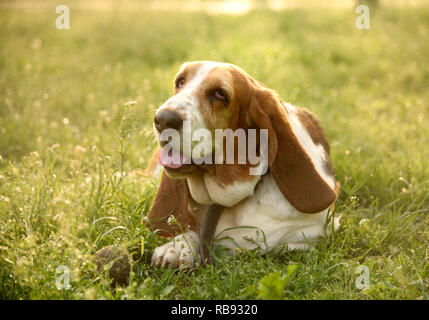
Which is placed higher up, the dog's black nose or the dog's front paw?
the dog's black nose

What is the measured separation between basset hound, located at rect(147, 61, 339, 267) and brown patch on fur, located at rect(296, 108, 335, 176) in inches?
10.5

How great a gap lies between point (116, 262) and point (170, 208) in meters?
0.55

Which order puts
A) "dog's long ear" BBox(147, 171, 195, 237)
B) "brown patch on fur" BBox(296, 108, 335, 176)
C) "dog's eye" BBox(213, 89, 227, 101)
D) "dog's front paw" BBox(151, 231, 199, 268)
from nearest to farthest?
"dog's eye" BBox(213, 89, 227, 101)
"dog's front paw" BBox(151, 231, 199, 268)
"dog's long ear" BBox(147, 171, 195, 237)
"brown patch on fur" BBox(296, 108, 335, 176)

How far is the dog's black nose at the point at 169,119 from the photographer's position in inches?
92.5

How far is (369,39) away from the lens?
8.02 m

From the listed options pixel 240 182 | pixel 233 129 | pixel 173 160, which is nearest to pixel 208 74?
pixel 233 129

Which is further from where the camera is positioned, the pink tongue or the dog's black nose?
the pink tongue

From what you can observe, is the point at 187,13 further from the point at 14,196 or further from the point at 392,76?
the point at 14,196

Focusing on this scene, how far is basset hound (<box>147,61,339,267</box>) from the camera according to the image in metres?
2.57

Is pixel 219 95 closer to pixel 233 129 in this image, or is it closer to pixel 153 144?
pixel 233 129

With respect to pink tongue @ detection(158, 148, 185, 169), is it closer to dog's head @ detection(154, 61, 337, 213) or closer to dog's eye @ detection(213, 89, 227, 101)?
dog's head @ detection(154, 61, 337, 213)

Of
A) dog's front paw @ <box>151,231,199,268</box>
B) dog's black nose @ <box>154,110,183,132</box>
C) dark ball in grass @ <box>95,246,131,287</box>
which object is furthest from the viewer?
dog's front paw @ <box>151,231,199,268</box>

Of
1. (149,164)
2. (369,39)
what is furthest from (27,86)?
(369,39)

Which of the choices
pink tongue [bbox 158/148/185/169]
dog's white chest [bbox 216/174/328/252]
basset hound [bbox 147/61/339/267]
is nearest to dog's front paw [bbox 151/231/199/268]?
basset hound [bbox 147/61/339/267]
